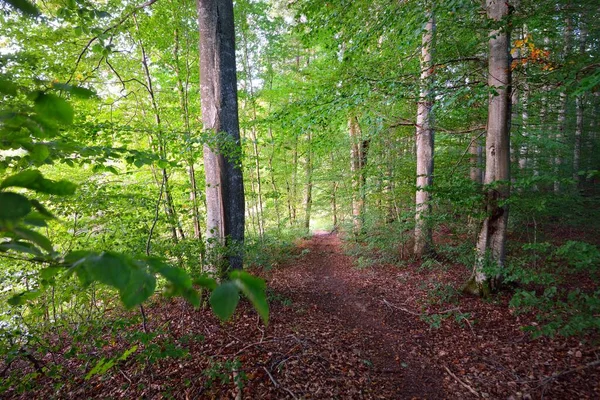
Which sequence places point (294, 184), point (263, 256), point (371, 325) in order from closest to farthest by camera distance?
point (371, 325) → point (263, 256) → point (294, 184)

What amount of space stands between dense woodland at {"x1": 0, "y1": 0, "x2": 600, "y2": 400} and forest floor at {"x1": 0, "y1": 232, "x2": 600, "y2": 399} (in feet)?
0.09

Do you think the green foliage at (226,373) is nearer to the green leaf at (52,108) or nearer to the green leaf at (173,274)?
the green leaf at (173,274)

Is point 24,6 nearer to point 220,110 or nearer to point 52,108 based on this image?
point 52,108

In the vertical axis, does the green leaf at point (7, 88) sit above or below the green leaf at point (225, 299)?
above

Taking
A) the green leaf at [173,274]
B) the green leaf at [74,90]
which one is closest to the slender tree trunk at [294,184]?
the green leaf at [74,90]

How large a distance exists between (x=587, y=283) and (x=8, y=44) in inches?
480

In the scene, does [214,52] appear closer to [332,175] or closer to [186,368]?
[186,368]

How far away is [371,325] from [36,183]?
5242 millimetres

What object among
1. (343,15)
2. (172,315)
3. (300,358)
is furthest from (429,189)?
(172,315)

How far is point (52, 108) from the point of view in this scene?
0.91 meters

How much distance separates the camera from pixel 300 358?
3525mm

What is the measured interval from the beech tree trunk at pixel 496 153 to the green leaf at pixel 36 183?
5043mm

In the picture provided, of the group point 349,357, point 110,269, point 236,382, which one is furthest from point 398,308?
point 110,269

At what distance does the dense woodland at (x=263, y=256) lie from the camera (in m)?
2.79
